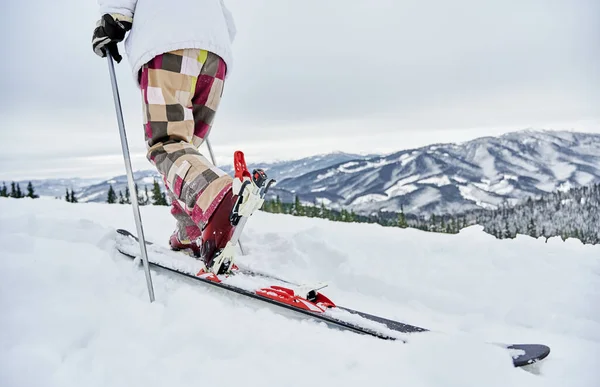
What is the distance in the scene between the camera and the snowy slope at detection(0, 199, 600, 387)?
1412mm

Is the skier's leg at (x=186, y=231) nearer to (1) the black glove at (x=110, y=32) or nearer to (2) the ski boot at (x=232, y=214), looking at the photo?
(2) the ski boot at (x=232, y=214)

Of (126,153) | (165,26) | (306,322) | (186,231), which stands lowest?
(306,322)

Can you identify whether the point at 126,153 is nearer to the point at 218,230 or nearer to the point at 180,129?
the point at 180,129

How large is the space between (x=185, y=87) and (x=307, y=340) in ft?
5.86

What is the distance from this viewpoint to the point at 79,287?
6.88ft

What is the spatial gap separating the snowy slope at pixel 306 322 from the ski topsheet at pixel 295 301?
0.28 ft

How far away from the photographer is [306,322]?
6.45 feet

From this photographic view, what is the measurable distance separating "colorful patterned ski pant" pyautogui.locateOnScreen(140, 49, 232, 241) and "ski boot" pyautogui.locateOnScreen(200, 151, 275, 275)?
0.25 ft

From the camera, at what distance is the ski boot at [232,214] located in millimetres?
2078

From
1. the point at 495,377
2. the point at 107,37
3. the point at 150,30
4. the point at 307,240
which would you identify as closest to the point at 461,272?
the point at 307,240

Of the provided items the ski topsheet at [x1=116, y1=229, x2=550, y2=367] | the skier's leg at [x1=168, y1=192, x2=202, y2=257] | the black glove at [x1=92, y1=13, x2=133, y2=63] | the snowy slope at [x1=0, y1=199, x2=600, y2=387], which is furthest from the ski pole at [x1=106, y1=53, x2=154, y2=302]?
the skier's leg at [x1=168, y1=192, x2=202, y2=257]

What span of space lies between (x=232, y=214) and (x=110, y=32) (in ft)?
4.76

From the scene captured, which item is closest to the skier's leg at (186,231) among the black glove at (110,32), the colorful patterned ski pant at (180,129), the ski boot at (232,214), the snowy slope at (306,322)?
the snowy slope at (306,322)

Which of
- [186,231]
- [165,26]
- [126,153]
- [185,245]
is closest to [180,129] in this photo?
[126,153]
